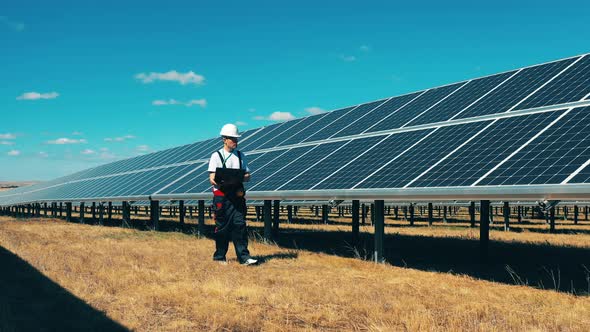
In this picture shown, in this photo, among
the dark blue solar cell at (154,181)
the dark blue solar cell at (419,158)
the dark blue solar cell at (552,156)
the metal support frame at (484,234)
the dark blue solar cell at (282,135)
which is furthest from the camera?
the dark blue solar cell at (282,135)

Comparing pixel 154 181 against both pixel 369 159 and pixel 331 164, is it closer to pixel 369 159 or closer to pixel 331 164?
pixel 331 164

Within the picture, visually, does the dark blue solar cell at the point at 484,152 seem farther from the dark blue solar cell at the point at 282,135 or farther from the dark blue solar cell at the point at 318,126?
the dark blue solar cell at the point at 282,135

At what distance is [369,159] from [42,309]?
8605 mm

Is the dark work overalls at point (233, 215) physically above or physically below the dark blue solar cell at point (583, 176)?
below

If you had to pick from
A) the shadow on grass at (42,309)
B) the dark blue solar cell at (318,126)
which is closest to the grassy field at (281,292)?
the shadow on grass at (42,309)

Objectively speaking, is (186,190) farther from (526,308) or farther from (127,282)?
(526,308)

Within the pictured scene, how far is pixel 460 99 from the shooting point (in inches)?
651

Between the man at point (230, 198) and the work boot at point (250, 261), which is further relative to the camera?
the work boot at point (250, 261)

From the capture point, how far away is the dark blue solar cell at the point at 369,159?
42.1 feet

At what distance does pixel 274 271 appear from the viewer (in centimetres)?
1062

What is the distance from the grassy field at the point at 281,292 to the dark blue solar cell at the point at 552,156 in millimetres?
1884

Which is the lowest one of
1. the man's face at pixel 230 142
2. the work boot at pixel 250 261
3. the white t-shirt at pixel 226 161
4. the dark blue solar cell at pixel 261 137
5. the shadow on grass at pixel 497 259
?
the shadow on grass at pixel 497 259

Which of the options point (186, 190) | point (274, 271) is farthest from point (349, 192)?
point (186, 190)

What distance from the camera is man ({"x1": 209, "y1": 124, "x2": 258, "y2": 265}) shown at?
11.2m
